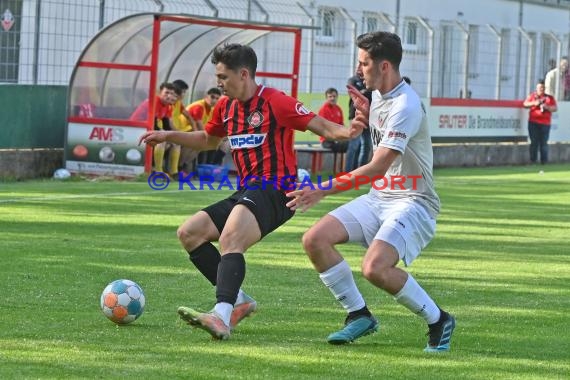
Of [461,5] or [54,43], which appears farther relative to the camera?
[461,5]

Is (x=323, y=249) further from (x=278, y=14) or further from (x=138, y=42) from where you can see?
(x=278, y=14)

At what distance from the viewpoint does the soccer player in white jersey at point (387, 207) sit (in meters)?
7.39

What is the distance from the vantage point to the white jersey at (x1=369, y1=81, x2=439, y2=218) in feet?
24.4

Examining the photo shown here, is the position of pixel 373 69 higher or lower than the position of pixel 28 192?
higher

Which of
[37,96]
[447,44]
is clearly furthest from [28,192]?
[447,44]

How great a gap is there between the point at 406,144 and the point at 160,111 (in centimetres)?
1444

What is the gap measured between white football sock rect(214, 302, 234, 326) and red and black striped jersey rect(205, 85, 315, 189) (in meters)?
0.84

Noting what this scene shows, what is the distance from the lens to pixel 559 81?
3388cm

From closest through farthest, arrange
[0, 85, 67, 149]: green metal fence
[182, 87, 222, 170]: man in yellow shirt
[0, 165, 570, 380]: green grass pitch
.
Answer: [0, 165, 570, 380]: green grass pitch
[0, 85, 67, 149]: green metal fence
[182, 87, 222, 170]: man in yellow shirt

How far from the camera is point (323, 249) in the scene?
761 centimetres

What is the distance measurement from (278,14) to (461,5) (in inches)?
405

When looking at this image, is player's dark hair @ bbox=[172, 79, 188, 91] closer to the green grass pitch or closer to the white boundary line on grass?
the white boundary line on grass

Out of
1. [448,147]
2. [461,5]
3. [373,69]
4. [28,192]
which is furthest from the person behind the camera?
[461,5]

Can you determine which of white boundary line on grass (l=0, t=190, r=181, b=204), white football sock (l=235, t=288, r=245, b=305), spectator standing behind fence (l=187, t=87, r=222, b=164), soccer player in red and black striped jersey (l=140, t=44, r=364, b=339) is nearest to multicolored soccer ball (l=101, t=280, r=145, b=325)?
soccer player in red and black striped jersey (l=140, t=44, r=364, b=339)
